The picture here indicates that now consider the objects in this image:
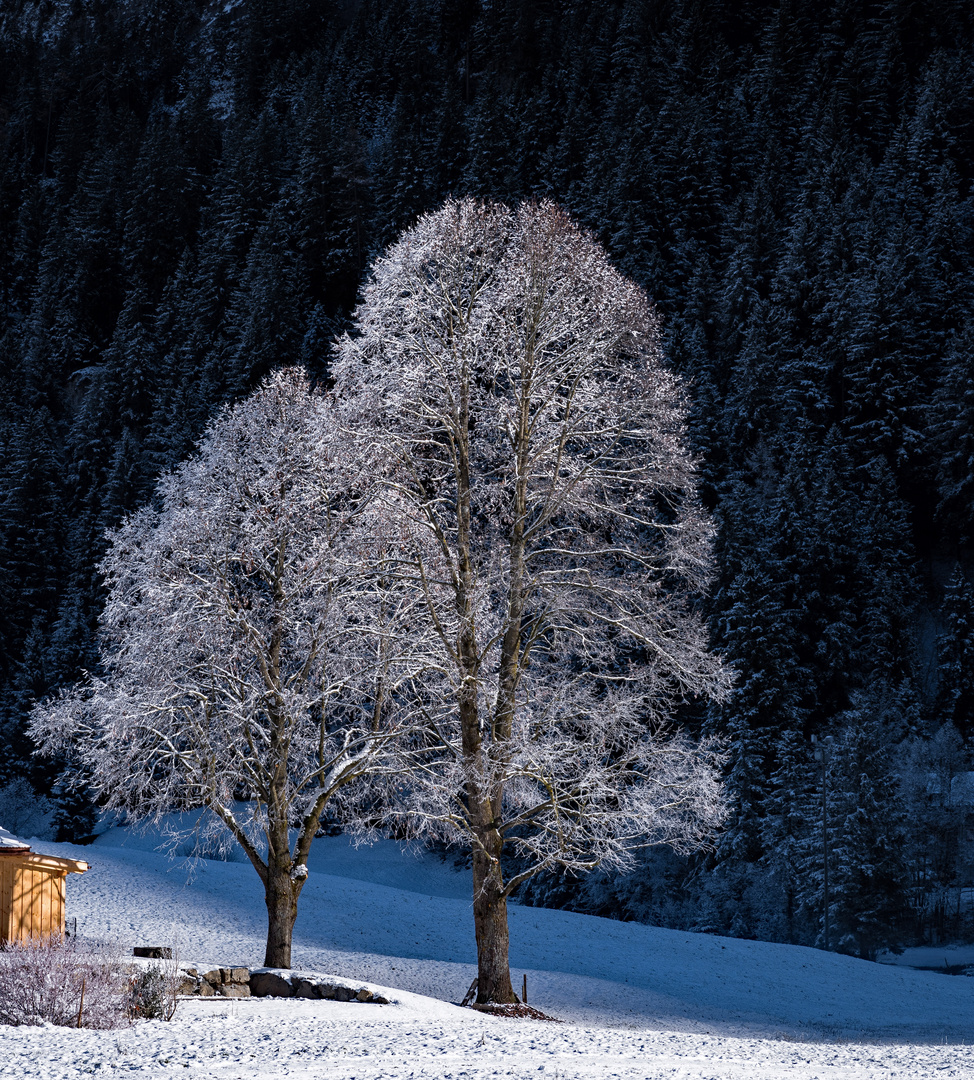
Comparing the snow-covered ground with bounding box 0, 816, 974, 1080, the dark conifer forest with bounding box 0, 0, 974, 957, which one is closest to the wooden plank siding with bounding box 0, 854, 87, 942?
the snow-covered ground with bounding box 0, 816, 974, 1080

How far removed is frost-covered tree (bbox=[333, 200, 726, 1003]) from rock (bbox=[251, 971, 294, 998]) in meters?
2.76

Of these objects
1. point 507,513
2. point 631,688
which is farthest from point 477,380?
point 631,688

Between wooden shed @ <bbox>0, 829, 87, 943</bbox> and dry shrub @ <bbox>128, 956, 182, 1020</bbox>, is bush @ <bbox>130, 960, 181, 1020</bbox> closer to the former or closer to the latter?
dry shrub @ <bbox>128, 956, 182, 1020</bbox>

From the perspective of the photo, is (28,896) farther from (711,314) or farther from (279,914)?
(711,314)

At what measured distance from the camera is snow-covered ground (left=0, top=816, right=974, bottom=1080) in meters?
9.18

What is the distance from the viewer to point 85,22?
122250 mm

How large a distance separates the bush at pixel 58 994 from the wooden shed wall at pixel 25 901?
184 inches

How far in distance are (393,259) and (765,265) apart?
156ft

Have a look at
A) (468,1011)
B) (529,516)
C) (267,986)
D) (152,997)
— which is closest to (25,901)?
(267,986)

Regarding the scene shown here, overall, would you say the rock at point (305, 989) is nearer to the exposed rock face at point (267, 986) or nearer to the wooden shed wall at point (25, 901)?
the exposed rock face at point (267, 986)

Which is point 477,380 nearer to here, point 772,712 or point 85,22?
point 772,712

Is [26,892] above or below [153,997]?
above

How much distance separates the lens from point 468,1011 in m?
13.4

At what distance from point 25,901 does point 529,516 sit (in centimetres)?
912
